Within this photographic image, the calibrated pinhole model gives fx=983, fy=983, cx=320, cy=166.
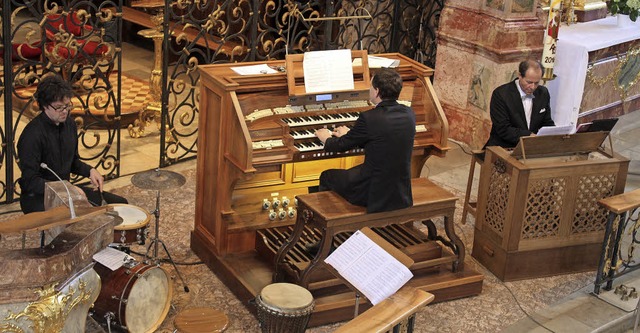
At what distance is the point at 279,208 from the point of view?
281 inches

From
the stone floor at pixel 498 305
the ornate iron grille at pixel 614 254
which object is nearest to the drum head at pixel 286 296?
the stone floor at pixel 498 305

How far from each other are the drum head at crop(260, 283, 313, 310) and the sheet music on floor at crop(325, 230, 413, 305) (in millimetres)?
829

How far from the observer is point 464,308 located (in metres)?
6.84

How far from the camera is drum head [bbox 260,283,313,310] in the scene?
5.77 metres

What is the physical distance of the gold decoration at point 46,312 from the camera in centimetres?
488

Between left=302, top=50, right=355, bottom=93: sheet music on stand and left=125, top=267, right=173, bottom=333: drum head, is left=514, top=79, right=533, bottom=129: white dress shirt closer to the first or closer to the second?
left=302, top=50, right=355, bottom=93: sheet music on stand

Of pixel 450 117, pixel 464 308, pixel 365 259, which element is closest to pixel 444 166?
pixel 450 117

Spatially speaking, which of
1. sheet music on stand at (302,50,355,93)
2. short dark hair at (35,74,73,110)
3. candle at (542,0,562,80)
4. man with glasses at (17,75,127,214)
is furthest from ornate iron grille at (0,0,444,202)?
candle at (542,0,562,80)

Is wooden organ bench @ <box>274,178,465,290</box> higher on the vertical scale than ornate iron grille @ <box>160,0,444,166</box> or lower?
lower

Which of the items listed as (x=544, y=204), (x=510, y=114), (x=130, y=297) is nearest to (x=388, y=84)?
(x=544, y=204)

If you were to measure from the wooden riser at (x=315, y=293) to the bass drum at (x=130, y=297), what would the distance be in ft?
2.63

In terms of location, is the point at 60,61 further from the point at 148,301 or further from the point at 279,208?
the point at 148,301

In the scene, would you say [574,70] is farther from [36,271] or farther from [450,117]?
[36,271]

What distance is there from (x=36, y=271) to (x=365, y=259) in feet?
5.44
